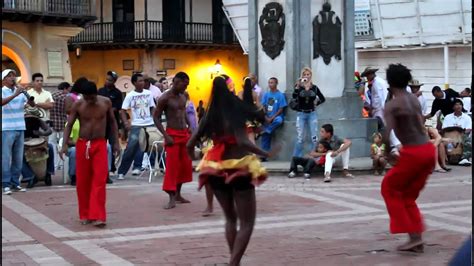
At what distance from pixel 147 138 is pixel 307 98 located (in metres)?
2.94

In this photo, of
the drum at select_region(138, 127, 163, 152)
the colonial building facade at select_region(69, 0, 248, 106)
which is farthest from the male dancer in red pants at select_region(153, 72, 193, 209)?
the colonial building facade at select_region(69, 0, 248, 106)

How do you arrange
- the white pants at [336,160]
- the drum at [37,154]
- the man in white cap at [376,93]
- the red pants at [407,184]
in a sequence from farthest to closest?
the man in white cap at [376,93] → the white pants at [336,160] → the drum at [37,154] → the red pants at [407,184]

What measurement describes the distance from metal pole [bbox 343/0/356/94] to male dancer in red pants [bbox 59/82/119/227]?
7.14m

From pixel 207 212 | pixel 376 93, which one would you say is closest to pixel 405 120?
pixel 207 212

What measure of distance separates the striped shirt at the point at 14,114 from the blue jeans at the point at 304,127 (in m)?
4.77

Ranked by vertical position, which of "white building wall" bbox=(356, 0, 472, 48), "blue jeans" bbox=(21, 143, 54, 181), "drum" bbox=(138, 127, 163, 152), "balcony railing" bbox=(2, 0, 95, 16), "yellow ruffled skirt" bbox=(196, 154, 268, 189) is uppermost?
"balcony railing" bbox=(2, 0, 95, 16)

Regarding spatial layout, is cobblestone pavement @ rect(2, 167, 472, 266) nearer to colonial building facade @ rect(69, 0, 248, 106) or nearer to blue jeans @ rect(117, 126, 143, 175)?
blue jeans @ rect(117, 126, 143, 175)

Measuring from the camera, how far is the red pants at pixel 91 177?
8.96m

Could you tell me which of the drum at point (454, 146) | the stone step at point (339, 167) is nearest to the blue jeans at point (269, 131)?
the stone step at point (339, 167)

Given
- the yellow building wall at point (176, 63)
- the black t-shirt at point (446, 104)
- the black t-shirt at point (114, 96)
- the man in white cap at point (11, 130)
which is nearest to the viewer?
the man in white cap at point (11, 130)

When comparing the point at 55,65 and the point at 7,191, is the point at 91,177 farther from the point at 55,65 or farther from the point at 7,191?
the point at 55,65

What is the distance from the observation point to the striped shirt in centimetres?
1182

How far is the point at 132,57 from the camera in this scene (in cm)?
3806

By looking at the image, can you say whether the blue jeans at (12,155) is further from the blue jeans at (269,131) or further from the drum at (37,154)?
the blue jeans at (269,131)
